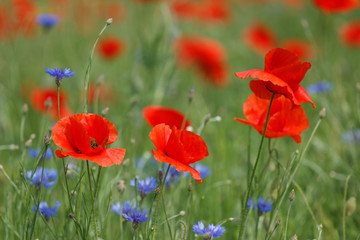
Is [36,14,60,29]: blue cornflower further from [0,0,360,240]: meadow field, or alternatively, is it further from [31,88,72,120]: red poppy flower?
[31,88,72,120]: red poppy flower

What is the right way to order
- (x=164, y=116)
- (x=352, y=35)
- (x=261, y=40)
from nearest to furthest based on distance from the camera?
(x=164, y=116)
(x=352, y=35)
(x=261, y=40)

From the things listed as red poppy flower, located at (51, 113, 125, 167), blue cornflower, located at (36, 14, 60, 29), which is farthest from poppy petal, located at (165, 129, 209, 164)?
blue cornflower, located at (36, 14, 60, 29)

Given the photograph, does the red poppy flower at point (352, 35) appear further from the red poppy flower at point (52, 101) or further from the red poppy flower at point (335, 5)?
the red poppy flower at point (52, 101)

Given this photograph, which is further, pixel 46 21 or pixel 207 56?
pixel 207 56

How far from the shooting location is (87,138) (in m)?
0.77

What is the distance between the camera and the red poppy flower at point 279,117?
0.95 m

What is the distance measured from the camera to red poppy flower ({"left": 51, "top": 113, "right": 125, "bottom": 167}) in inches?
29.4

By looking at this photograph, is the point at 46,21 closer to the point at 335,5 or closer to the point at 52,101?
the point at 52,101

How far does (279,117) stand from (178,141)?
0.29 metres

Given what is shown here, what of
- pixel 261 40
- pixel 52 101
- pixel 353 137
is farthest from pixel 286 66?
pixel 261 40

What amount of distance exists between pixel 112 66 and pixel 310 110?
6.78ft

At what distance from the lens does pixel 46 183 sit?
108cm

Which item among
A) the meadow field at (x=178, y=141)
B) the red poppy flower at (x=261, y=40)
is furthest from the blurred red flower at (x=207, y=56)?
the red poppy flower at (x=261, y=40)

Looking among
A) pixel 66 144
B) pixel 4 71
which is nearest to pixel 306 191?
pixel 66 144
